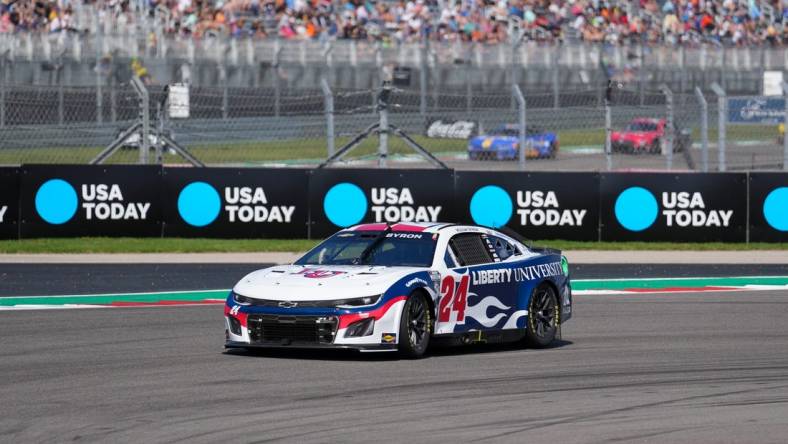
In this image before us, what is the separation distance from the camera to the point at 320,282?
11086 mm

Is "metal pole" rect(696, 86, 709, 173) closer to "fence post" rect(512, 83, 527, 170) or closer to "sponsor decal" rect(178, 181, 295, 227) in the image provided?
"fence post" rect(512, 83, 527, 170)

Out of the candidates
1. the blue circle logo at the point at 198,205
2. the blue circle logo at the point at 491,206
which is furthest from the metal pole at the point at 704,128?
the blue circle logo at the point at 198,205

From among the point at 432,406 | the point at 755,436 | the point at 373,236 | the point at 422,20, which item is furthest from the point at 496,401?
the point at 422,20

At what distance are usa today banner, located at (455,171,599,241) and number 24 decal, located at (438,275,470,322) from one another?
33.8 feet

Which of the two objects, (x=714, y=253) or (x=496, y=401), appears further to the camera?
(x=714, y=253)

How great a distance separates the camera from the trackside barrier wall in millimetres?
22125

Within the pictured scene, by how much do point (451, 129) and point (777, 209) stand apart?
6.64m

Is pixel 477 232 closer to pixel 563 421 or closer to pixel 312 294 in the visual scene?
pixel 312 294

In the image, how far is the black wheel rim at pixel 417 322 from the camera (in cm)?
1121

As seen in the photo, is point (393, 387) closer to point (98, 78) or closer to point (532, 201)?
point (532, 201)

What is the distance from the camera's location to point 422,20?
135 ft

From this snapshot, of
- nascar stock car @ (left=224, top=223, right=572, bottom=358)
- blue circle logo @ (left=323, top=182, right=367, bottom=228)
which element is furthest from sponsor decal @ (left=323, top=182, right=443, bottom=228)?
nascar stock car @ (left=224, top=223, right=572, bottom=358)

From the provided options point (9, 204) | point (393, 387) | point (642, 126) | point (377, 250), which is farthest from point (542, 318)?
point (642, 126)

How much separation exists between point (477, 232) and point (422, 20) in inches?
1151
